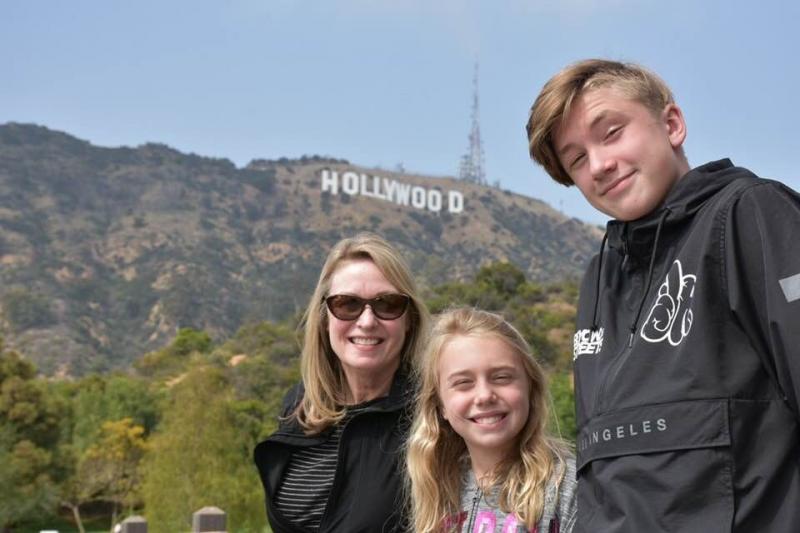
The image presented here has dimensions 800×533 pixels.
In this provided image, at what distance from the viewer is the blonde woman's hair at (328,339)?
299 cm

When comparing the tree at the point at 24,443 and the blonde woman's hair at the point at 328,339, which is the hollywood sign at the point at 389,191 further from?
the blonde woman's hair at the point at 328,339

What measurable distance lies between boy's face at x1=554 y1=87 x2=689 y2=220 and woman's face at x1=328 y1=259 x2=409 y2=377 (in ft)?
3.98

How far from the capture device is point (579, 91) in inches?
72.5

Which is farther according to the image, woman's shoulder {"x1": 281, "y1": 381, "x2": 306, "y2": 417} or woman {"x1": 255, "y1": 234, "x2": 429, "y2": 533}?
woman's shoulder {"x1": 281, "y1": 381, "x2": 306, "y2": 417}

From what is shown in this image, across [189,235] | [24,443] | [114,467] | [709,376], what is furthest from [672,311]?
[189,235]

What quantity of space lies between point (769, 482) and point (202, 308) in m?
79.7

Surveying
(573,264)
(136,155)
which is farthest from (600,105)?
(136,155)

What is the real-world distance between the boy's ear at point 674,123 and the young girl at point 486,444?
89 centimetres

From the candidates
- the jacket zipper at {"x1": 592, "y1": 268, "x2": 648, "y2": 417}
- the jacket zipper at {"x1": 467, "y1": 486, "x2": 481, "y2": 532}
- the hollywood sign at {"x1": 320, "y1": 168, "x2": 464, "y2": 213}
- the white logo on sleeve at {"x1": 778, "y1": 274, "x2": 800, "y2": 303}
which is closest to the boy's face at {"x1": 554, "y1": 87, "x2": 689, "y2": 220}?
the jacket zipper at {"x1": 592, "y1": 268, "x2": 648, "y2": 417}

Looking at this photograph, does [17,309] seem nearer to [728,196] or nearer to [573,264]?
[573,264]

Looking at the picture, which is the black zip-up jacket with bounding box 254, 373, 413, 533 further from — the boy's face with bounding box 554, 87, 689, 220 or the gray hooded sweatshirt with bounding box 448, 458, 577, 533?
the boy's face with bounding box 554, 87, 689, 220

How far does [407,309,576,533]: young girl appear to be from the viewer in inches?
93.8

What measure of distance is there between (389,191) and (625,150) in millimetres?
115494

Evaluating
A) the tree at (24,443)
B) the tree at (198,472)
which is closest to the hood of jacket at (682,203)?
the tree at (198,472)
